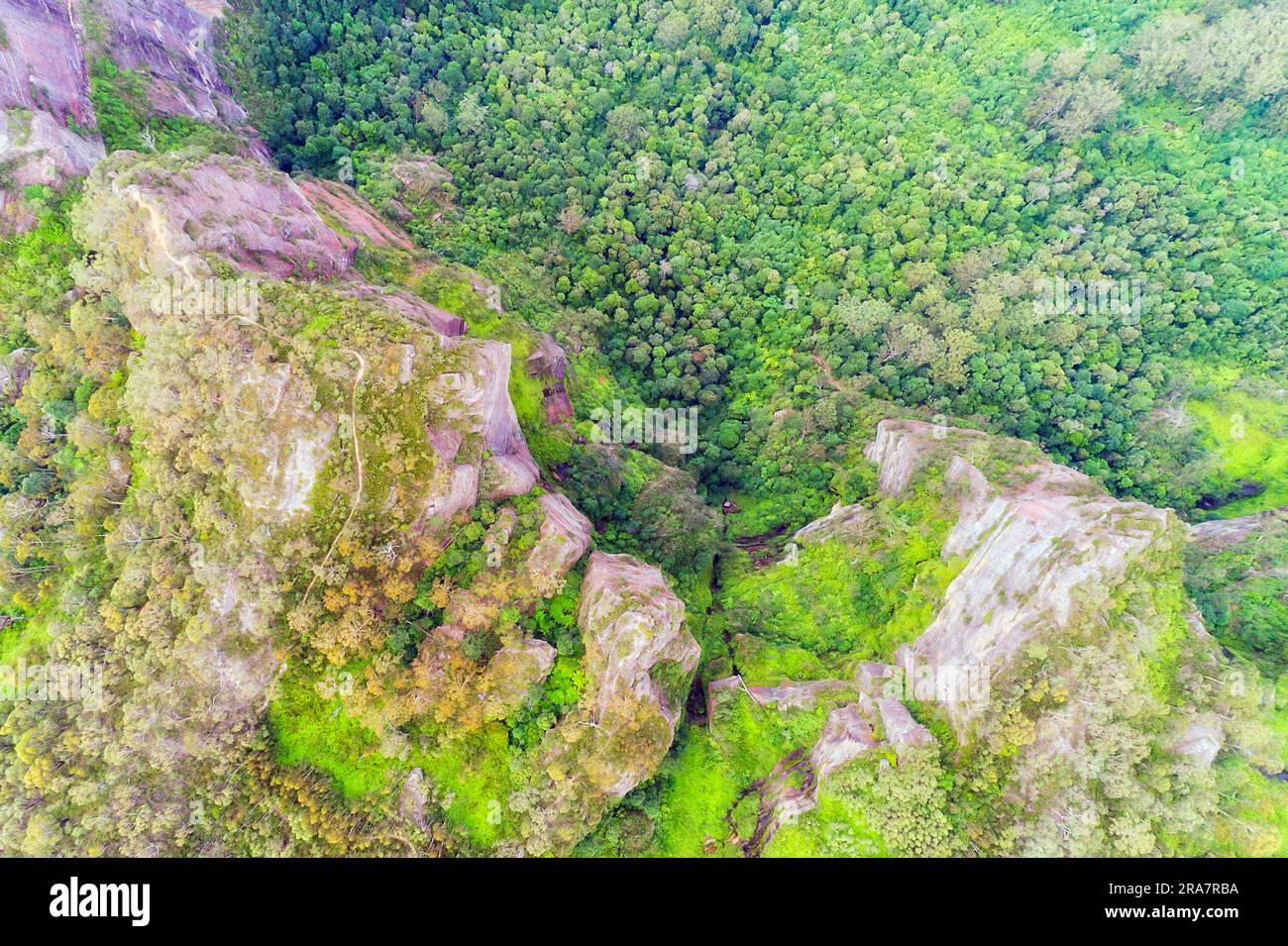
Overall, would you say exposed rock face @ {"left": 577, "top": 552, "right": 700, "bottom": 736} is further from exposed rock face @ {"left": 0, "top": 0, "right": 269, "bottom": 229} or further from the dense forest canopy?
exposed rock face @ {"left": 0, "top": 0, "right": 269, "bottom": 229}

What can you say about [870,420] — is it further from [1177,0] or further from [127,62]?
[1177,0]

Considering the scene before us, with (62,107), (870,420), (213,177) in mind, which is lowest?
(870,420)

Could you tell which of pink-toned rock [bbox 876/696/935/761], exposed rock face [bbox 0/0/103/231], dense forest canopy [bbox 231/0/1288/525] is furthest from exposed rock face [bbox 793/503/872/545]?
exposed rock face [bbox 0/0/103/231]

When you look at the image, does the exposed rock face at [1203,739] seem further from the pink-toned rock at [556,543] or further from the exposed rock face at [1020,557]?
the pink-toned rock at [556,543]

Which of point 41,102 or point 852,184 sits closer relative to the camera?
point 41,102

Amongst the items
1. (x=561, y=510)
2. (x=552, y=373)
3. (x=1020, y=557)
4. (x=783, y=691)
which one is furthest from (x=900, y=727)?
(x=552, y=373)

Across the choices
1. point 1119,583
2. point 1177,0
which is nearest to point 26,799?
point 1119,583

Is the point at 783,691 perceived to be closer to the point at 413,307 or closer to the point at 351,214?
the point at 413,307

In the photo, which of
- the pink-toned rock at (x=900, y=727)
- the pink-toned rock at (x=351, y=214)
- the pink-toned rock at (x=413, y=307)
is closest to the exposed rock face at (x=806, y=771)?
the pink-toned rock at (x=900, y=727)
